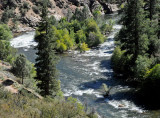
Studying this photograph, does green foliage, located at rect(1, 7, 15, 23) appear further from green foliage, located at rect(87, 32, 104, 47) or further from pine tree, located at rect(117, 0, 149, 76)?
pine tree, located at rect(117, 0, 149, 76)

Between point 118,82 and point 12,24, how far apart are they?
258ft

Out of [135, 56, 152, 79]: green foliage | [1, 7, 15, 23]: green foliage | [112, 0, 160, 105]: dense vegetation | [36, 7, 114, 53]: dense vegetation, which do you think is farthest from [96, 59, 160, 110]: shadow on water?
[1, 7, 15, 23]: green foliage

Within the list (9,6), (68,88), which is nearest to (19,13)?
(9,6)

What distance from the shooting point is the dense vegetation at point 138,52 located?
36.8 m

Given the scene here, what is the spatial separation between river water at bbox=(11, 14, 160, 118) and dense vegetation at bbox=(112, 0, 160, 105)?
2958 mm

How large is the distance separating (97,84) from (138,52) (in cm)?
1025

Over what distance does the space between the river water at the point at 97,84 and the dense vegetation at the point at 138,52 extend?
2.96 meters

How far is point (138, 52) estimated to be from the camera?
4400 cm

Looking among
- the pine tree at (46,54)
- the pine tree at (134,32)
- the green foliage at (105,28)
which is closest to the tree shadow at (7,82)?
the pine tree at (46,54)

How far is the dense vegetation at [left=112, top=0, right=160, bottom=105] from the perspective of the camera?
3678cm

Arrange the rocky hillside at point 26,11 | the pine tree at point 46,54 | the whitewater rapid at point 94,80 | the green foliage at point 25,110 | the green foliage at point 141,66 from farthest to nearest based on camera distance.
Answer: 1. the rocky hillside at point 26,11
2. the green foliage at point 141,66
3. the whitewater rapid at point 94,80
4. the pine tree at point 46,54
5. the green foliage at point 25,110

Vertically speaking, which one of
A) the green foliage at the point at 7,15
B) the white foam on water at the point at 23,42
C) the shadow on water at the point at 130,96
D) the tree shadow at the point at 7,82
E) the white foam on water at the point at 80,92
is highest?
the green foliage at the point at 7,15

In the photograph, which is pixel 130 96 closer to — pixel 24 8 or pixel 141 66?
pixel 141 66

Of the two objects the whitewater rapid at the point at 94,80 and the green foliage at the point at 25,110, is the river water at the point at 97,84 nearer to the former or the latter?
Result: the whitewater rapid at the point at 94,80
